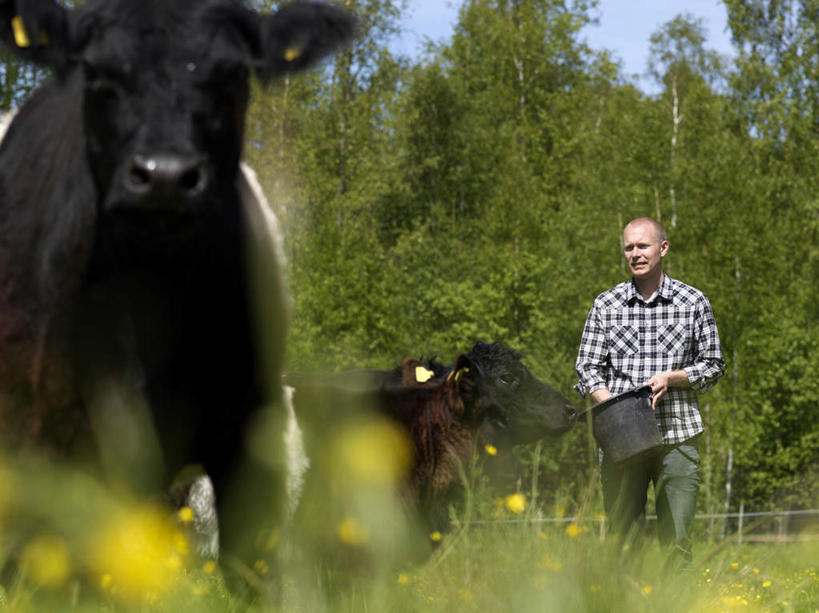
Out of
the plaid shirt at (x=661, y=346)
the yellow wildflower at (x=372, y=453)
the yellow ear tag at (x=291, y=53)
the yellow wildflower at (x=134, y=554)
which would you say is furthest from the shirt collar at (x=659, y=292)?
the yellow wildflower at (x=134, y=554)

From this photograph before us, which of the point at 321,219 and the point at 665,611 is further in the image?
the point at 321,219

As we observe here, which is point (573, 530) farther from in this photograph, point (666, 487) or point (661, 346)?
point (661, 346)

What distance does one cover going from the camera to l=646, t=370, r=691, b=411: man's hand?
19.9ft

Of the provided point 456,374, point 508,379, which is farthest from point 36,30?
point 508,379

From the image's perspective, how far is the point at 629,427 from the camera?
19.6ft

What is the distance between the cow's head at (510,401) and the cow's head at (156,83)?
6.00m

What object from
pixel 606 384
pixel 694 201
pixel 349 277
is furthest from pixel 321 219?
pixel 606 384

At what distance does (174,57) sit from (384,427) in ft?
17.8

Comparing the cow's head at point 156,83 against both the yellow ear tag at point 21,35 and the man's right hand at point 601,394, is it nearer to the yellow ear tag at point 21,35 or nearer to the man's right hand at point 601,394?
the yellow ear tag at point 21,35

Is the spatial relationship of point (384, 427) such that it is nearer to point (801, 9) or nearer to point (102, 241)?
point (102, 241)

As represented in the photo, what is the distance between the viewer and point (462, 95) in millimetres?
31000

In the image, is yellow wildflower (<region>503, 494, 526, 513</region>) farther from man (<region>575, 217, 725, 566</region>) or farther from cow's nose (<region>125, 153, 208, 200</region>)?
man (<region>575, 217, 725, 566</region>)

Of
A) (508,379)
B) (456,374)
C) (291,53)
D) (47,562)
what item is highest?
(291,53)

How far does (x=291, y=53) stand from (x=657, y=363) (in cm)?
353
